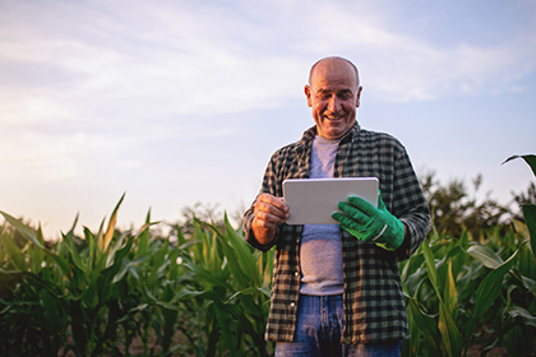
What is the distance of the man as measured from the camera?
1317 millimetres

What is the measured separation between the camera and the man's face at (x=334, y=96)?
147 centimetres

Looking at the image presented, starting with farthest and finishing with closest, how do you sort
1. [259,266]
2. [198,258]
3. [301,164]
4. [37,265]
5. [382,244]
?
[198,258] < [37,265] < [259,266] < [301,164] < [382,244]

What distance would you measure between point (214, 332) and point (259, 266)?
0.51 m

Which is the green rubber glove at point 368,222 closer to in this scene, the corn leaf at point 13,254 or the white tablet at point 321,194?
the white tablet at point 321,194

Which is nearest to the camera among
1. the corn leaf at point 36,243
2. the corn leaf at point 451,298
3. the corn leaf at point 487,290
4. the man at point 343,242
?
the man at point 343,242

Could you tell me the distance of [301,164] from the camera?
61.8 inches

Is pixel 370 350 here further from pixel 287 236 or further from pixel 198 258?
pixel 198 258

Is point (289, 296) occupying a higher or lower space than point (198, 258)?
lower

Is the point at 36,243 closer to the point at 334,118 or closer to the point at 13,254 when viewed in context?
the point at 13,254

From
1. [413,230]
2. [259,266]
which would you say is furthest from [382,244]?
[259,266]

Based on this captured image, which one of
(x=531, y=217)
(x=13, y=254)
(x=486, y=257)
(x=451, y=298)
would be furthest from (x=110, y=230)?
(x=531, y=217)

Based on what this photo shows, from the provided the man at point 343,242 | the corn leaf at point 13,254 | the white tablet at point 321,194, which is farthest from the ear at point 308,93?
the corn leaf at point 13,254

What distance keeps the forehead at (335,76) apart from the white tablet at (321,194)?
1.28 feet

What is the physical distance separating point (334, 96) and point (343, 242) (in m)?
0.48
